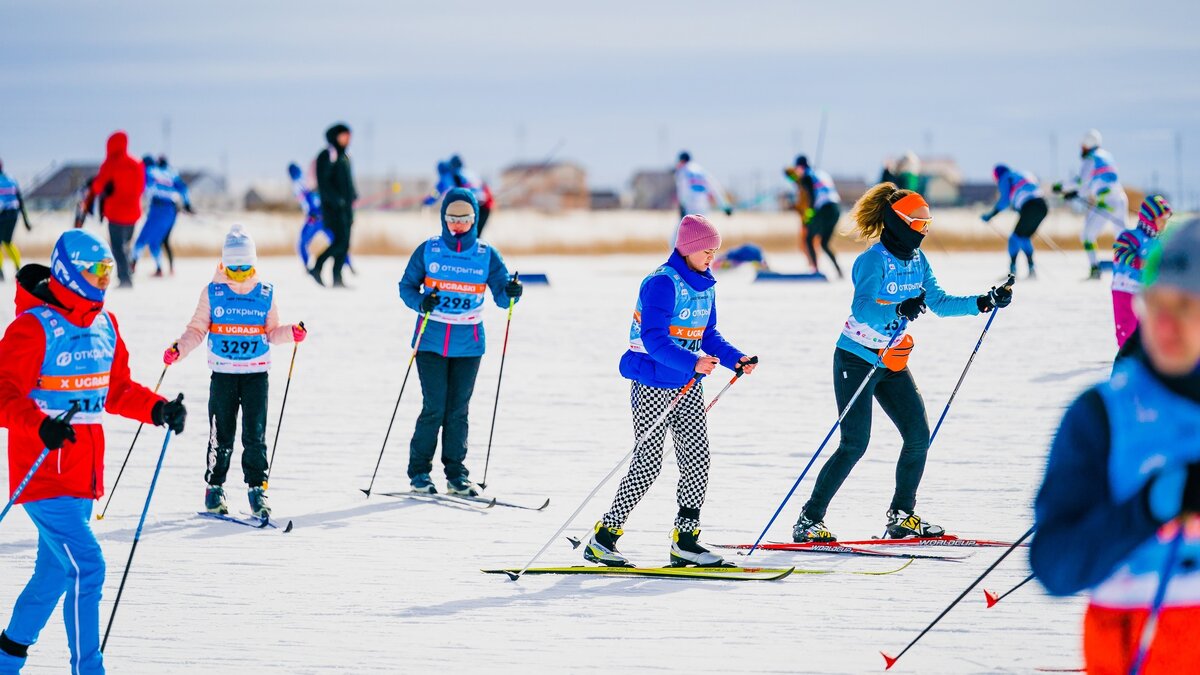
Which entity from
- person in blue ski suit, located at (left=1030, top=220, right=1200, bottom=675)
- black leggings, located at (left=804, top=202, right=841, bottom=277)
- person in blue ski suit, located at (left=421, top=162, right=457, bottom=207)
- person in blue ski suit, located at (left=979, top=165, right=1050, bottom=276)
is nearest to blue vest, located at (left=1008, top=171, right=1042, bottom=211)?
person in blue ski suit, located at (left=979, top=165, right=1050, bottom=276)

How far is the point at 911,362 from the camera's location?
12273 millimetres

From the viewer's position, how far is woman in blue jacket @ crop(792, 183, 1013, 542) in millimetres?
6234

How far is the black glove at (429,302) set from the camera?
7.49m

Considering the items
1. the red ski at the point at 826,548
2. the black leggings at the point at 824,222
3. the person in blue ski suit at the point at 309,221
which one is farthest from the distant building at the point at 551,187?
the red ski at the point at 826,548

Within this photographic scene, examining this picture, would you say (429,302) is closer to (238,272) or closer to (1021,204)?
(238,272)

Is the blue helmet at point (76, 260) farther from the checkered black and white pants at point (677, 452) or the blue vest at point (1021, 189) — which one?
the blue vest at point (1021, 189)

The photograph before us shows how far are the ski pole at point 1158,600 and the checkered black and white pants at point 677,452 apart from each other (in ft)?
11.7

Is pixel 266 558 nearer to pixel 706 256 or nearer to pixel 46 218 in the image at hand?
pixel 706 256

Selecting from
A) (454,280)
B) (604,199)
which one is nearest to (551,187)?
(604,199)

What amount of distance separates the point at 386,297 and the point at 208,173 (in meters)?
78.6

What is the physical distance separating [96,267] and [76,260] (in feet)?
0.20

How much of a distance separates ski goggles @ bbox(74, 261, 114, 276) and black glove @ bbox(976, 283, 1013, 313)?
3.62 meters

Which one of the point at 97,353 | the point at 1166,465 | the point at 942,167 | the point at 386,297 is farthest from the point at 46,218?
the point at 942,167

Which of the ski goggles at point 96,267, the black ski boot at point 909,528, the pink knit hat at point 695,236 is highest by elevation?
the pink knit hat at point 695,236
